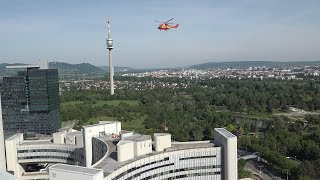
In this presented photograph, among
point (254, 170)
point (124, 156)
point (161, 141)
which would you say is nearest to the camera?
point (124, 156)

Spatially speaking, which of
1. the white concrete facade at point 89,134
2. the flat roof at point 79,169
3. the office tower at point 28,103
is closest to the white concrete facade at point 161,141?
the white concrete facade at point 89,134

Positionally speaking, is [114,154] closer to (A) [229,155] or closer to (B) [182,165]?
(B) [182,165]

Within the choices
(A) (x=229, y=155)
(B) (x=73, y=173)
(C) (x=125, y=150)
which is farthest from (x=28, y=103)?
(B) (x=73, y=173)

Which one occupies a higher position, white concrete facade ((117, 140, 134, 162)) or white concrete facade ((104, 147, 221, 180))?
Result: white concrete facade ((117, 140, 134, 162))

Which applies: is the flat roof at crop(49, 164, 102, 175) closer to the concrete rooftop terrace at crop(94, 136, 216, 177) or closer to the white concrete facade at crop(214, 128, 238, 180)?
the concrete rooftop terrace at crop(94, 136, 216, 177)

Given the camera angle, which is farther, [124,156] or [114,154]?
[114,154]

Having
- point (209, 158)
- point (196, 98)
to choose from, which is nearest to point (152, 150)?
point (209, 158)

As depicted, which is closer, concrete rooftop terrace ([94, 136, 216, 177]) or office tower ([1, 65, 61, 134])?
concrete rooftop terrace ([94, 136, 216, 177])

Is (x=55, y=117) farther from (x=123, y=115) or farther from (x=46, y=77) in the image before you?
(x=123, y=115)

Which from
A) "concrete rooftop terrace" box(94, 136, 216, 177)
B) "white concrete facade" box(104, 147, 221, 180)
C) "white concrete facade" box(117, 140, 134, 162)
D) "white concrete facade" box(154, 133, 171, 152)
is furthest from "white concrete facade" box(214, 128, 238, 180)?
"white concrete facade" box(117, 140, 134, 162)
